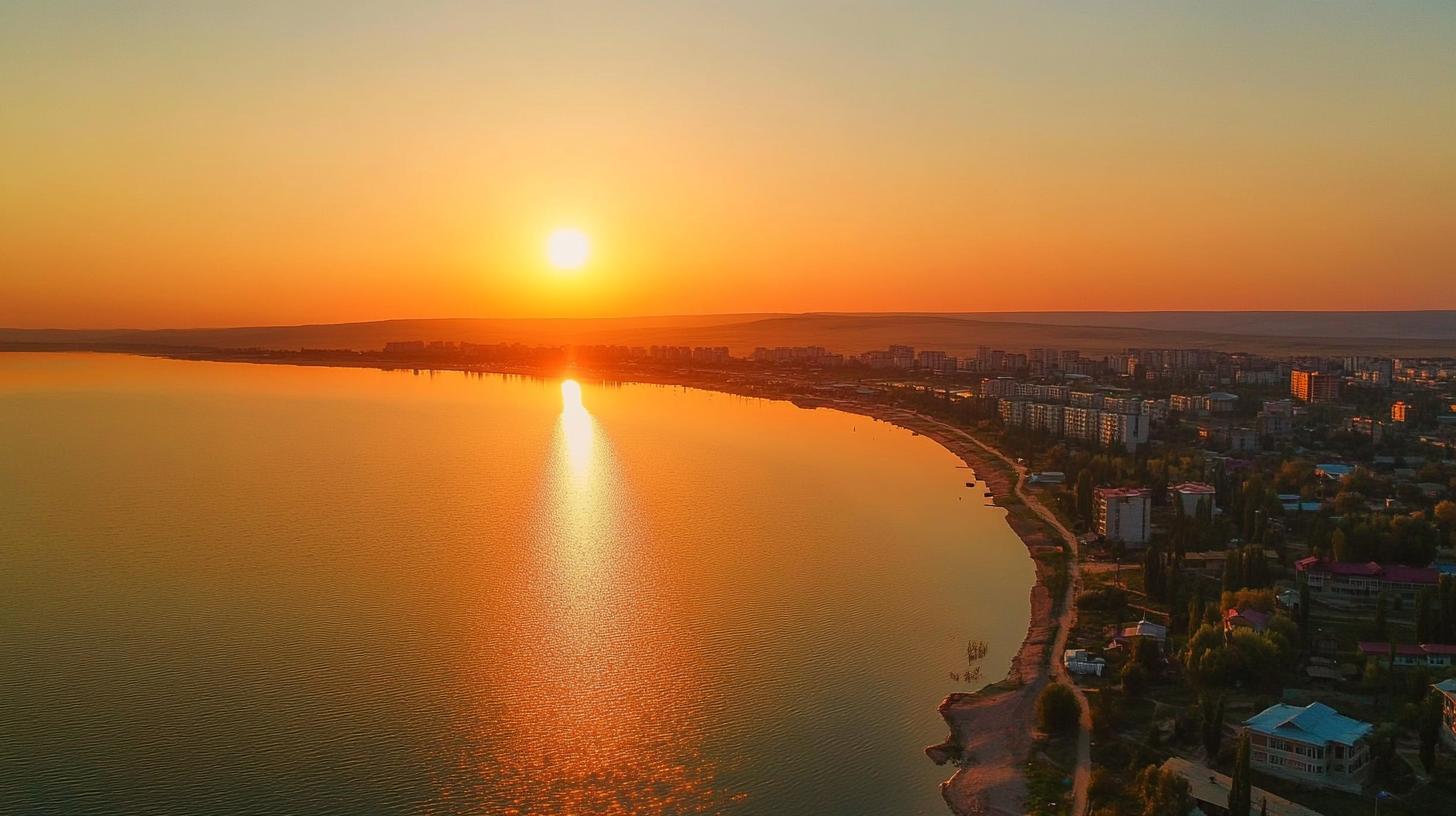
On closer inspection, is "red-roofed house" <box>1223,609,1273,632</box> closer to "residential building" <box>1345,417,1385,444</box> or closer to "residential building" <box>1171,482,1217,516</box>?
"residential building" <box>1171,482,1217,516</box>

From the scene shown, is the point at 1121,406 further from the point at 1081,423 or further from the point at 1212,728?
the point at 1212,728

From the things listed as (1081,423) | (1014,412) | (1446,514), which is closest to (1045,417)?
(1014,412)

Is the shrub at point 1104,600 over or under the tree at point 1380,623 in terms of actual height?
under

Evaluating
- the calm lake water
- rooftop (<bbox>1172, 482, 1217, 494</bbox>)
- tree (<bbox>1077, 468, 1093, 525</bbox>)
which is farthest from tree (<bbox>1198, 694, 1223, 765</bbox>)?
rooftop (<bbox>1172, 482, 1217, 494</bbox>)

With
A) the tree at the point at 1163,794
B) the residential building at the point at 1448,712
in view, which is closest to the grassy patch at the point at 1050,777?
the tree at the point at 1163,794

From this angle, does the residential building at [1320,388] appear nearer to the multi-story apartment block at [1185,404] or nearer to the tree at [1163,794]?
the multi-story apartment block at [1185,404]

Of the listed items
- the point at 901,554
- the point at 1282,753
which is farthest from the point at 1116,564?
the point at 1282,753

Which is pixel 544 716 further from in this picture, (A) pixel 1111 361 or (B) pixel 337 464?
(A) pixel 1111 361
